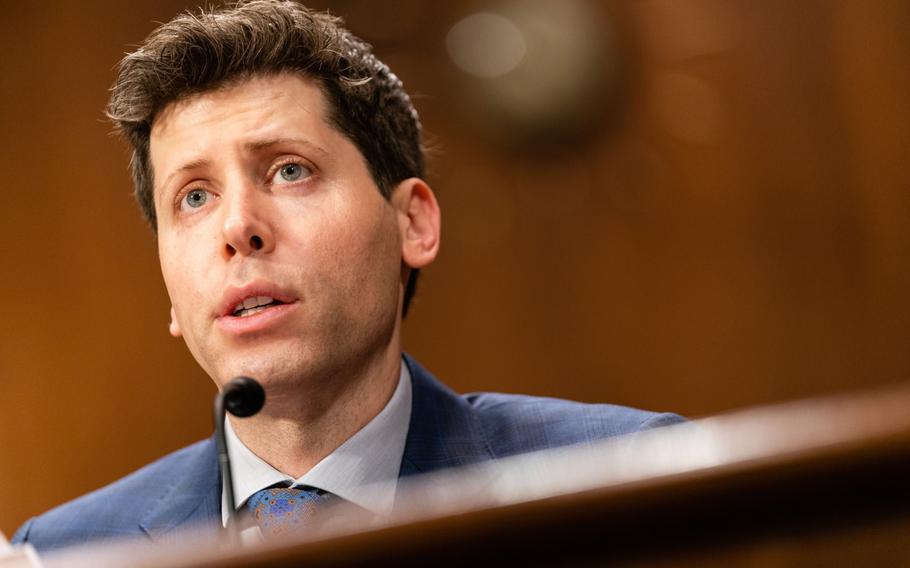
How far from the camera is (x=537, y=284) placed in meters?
2.81

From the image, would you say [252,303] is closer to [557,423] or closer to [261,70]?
[261,70]

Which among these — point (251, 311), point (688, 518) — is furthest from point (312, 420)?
point (688, 518)

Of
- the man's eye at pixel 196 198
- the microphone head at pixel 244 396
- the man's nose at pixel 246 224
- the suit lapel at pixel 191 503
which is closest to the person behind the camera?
the microphone head at pixel 244 396

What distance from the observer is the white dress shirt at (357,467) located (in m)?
1.57

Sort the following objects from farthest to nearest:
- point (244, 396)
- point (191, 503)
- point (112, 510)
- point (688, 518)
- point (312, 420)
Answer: point (112, 510) < point (191, 503) < point (312, 420) < point (244, 396) < point (688, 518)

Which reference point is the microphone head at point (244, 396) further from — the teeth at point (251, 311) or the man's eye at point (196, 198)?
the man's eye at point (196, 198)

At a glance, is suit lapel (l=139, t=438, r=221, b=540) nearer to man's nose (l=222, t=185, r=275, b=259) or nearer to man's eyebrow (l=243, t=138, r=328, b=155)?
man's nose (l=222, t=185, r=275, b=259)

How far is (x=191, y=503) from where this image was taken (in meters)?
1.73

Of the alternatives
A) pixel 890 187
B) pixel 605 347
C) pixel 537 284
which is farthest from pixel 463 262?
pixel 890 187

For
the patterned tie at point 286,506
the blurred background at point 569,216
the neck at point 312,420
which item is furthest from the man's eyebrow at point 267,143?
the blurred background at point 569,216

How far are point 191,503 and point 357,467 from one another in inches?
12.6

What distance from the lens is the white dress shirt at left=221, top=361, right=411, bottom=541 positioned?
1.57 m

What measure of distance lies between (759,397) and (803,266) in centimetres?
35

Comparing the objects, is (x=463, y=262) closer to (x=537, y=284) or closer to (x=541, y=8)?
(x=537, y=284)
